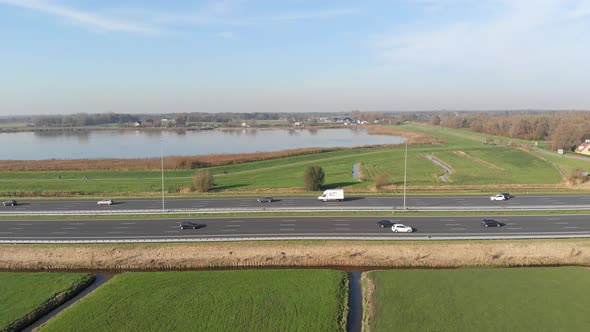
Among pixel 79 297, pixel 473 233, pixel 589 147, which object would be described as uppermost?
pixel 589 147

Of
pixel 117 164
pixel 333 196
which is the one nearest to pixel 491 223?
pixel 333 196

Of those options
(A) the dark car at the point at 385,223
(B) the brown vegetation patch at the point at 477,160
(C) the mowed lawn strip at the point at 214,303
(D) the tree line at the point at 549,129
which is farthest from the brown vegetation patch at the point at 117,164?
(D) the tree line at the point at 549,129

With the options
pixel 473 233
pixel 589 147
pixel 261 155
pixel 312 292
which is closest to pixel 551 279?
pixel 473 233

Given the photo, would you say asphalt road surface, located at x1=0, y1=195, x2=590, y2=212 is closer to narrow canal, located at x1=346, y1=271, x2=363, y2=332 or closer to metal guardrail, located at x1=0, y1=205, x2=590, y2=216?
metal guardrail, located at x1=0, y1=205, x2=590, y2=216

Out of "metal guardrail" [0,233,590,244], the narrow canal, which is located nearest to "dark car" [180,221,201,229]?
"metal guardrail" [0,233,590,244]

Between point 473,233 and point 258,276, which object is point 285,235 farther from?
point 473,233

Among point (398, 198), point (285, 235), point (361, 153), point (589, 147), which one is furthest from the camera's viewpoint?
point (361, 153)
